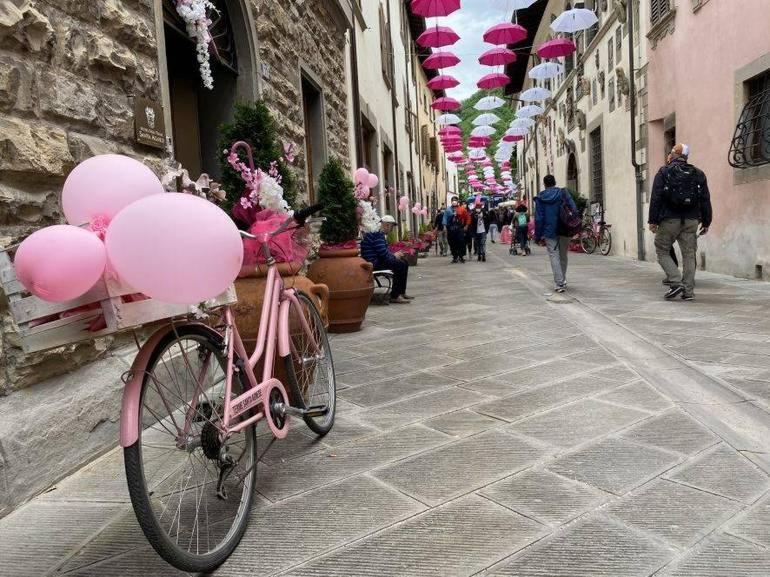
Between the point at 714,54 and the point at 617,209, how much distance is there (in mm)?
5868

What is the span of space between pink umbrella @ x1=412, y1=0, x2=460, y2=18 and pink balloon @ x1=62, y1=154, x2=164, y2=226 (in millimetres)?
12097

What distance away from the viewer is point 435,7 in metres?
12.7

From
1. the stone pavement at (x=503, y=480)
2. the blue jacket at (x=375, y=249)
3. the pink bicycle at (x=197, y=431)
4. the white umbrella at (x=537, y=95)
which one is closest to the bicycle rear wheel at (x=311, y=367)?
the stone pavement at (x=503, y=480)

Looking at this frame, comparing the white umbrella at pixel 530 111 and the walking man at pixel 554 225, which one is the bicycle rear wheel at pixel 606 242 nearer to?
the walking man at pixel 554 225

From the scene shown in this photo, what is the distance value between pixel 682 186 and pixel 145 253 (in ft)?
20.7

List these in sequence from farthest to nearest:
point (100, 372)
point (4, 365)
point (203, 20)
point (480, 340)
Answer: point (480, 340), point (203, 20), point (100, 372), point (4, 365)

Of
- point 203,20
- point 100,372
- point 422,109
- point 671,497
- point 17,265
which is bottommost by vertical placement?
point 671,497

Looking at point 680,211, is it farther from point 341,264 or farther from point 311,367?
point 311,367

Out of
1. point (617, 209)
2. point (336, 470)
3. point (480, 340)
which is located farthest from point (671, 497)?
point (617, 209)

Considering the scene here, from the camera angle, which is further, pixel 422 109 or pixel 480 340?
pixel 422 109

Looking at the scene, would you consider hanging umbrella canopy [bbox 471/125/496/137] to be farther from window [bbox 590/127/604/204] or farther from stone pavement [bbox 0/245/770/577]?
stone pavement [bbox 0/245/770/577]

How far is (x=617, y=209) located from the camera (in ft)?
47.9

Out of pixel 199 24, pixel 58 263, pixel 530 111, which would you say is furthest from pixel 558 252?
pixel 530 111

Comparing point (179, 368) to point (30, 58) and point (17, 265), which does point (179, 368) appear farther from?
point (30, 58)
